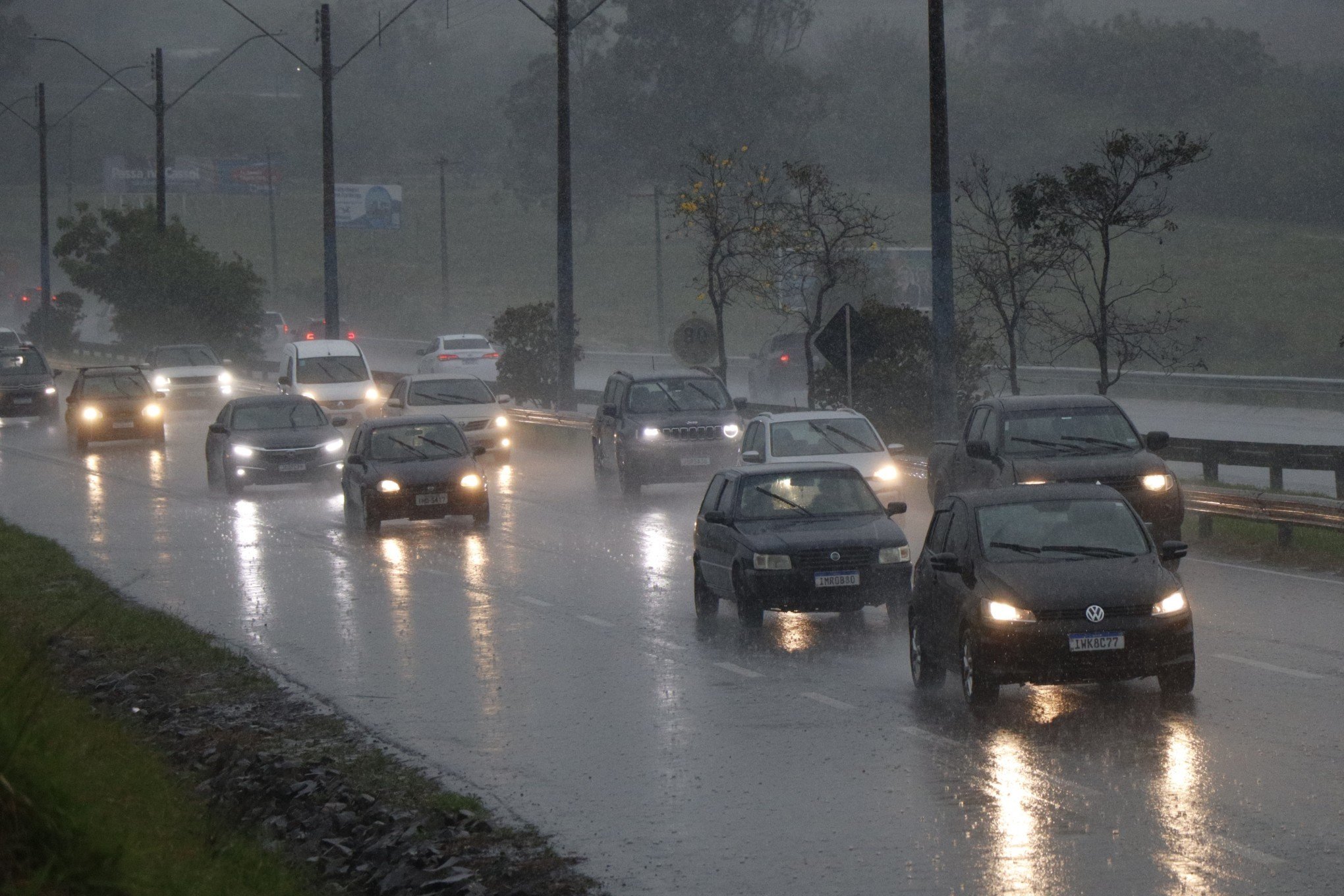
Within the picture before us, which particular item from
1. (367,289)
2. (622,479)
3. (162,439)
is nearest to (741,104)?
(367,289)

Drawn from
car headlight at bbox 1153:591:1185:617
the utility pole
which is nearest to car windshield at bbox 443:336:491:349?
the utility pole

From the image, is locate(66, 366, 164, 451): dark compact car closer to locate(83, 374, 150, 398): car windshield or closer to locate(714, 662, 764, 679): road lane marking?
locate(83, 374, 150, 398): car windshield

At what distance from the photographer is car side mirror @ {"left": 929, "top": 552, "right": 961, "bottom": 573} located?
13711mm

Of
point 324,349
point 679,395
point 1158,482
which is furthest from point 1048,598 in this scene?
point 324,349

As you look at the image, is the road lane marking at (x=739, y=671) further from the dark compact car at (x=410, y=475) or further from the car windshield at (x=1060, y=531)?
the dark compact car at (x=410, y=475)

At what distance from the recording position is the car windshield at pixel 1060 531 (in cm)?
1380

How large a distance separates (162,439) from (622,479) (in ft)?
51.8

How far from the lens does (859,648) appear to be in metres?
16.4

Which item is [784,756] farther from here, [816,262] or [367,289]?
[367,289]

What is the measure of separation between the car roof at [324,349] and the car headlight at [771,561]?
28.5 m

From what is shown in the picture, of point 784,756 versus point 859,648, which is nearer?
point 784,756

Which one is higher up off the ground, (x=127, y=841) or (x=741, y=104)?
(x=741, y=104)

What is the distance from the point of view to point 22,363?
5288cm

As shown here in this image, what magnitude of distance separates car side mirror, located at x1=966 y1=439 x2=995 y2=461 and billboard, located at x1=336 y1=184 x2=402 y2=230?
96552mm
